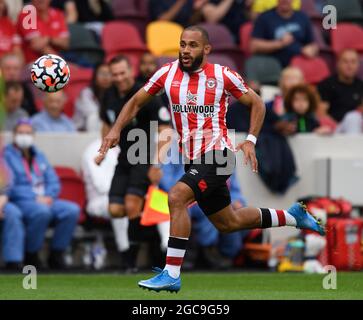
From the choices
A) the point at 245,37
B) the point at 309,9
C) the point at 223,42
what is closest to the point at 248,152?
the point at 223,42

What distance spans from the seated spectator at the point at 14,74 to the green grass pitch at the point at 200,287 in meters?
2.74

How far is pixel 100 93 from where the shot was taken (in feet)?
49.0

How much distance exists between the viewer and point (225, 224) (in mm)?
10141

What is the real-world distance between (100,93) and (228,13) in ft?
11.0

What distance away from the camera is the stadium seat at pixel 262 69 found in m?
16.3

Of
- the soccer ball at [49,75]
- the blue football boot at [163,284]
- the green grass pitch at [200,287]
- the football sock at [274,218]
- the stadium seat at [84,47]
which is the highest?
the stadium seat at [84,47]

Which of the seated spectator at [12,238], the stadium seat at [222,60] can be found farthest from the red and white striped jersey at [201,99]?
the stadium seat at [222,60]

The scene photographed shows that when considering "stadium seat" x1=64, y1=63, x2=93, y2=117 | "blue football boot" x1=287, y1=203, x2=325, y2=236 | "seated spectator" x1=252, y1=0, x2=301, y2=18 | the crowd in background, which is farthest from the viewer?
"seated spectator" x1=252, y1=0, x2=301, y2=18

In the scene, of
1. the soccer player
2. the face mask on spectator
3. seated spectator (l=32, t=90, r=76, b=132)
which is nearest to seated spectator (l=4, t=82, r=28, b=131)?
seated spectator (l=32, t=90, r=76, b=132)

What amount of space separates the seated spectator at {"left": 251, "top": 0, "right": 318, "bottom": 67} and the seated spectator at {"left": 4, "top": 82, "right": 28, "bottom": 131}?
370 centimetres

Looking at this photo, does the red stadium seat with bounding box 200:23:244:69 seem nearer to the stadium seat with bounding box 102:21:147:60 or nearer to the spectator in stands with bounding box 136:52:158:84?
the stadium seat with bounding box 102:21:147:60

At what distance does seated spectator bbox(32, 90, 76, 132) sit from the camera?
14.4 metres

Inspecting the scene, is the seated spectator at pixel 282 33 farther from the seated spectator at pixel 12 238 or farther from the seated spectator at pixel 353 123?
the seated spectator at pixel 12 238
